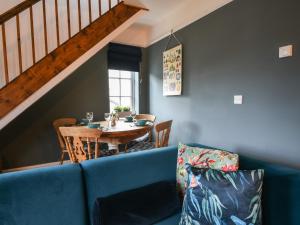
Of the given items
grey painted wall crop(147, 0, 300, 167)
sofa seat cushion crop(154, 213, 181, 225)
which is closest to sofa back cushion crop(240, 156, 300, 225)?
sofa seat cushion crop(154, 213, 181, 225)

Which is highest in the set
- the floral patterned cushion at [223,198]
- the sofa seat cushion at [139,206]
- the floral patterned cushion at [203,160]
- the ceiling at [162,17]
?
the ceiling at [162,17]

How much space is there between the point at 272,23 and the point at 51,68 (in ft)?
7.98

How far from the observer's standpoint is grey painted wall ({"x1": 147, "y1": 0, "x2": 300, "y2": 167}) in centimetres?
176

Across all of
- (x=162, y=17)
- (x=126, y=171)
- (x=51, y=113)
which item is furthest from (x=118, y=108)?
(x=126, y=171)

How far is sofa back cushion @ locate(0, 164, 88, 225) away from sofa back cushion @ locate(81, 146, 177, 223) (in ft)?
0.23

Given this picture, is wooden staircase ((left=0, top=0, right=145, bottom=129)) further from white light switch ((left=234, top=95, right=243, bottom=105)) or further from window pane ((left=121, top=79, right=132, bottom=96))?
white light switch ((left=234, top=95, right=243, bottom=105))

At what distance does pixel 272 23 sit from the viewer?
73.7 inches

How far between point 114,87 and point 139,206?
3.18 metres

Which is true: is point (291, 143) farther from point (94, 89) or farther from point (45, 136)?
point (45, 136)

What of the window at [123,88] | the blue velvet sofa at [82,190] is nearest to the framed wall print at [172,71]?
the window at [123,88]

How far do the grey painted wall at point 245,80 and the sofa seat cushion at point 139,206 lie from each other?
136 centimetres

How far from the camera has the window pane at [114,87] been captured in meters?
3.89

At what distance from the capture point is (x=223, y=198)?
37.1 inches

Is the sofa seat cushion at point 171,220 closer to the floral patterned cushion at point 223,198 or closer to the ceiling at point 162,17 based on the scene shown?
the floral patterned cushion at point 223,198
